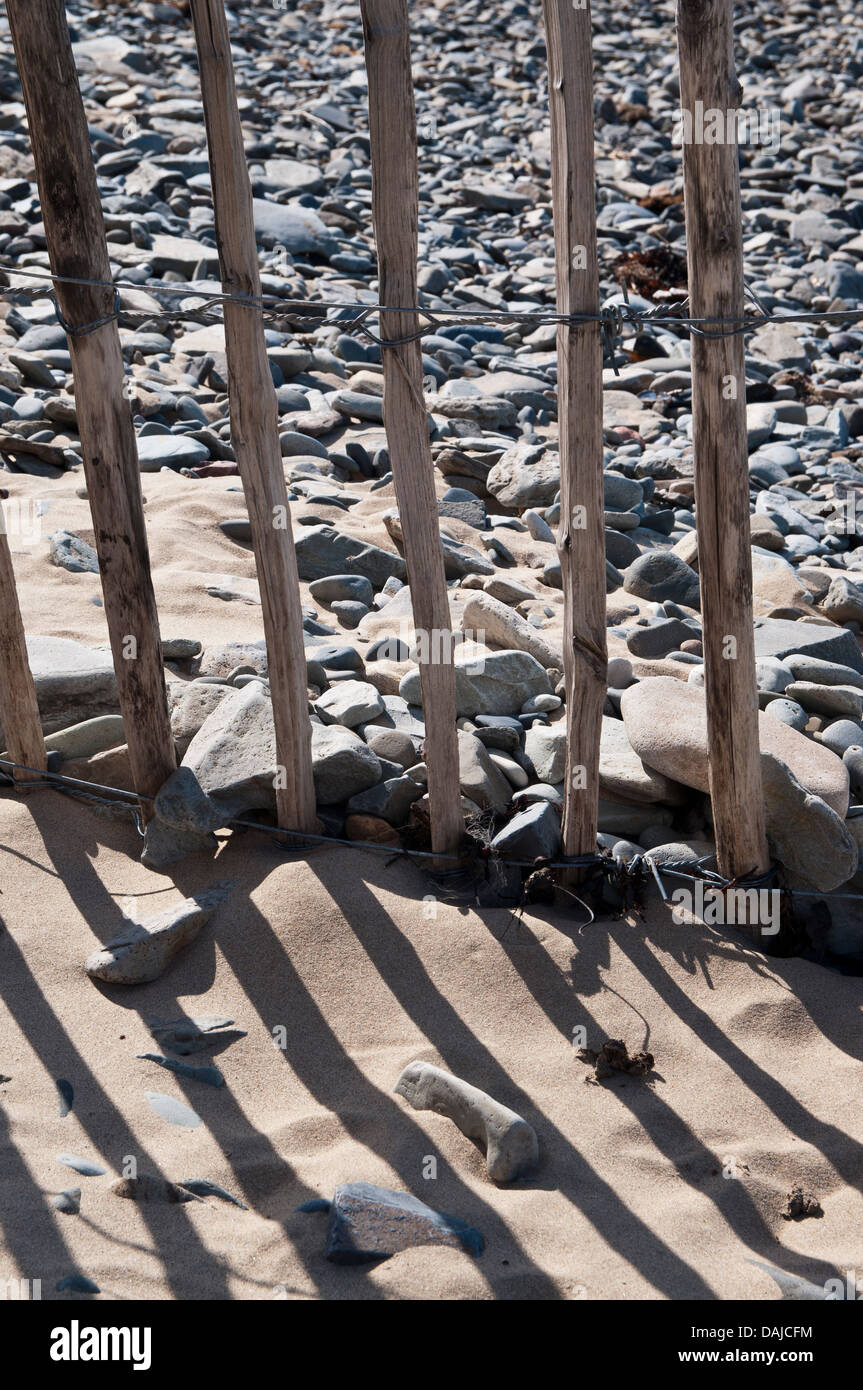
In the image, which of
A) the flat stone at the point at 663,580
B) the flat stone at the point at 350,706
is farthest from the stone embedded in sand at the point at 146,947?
the flat stone at the point at 663,580

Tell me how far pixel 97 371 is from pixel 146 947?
1.61 m

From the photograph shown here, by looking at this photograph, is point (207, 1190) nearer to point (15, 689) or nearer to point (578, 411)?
point (15, 689)

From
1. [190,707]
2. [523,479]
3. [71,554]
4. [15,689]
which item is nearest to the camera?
[15,689]

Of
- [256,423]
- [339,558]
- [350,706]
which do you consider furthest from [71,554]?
[256,423]

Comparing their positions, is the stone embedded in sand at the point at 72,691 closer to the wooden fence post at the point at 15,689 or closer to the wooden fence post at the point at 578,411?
the wooden fence post at the point at 15,689

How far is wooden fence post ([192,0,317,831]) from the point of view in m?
3.14

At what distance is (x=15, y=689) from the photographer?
155 inches

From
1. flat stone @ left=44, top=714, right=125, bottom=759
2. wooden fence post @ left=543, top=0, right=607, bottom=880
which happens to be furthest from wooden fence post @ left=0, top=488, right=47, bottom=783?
wooden fence post @ left=543, top=0, right=607, bottom=880

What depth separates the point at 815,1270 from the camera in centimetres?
269

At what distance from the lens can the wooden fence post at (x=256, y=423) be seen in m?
3.14
